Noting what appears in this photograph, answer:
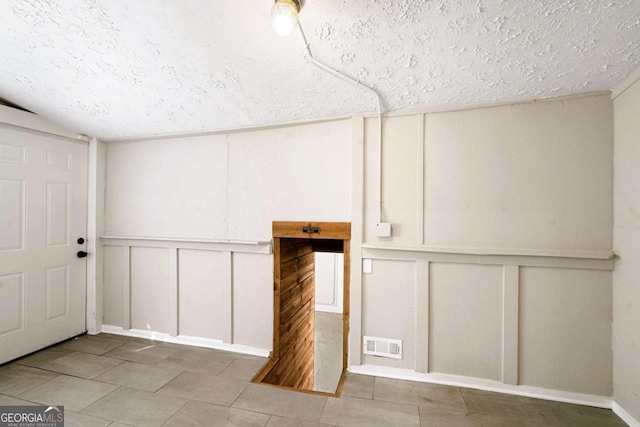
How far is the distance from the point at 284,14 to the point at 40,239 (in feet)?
10.1

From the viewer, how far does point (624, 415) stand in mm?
1608

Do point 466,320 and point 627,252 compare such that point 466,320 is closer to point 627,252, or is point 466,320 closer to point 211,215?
point 627,252

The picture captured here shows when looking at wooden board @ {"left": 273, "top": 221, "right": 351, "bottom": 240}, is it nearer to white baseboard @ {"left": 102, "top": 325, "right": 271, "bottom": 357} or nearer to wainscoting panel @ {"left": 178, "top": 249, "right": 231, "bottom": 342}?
wainscoting panel @ {"left": 178, "top": 249, "right": 231, "bottom": 342}

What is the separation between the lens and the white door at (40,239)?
224 cm

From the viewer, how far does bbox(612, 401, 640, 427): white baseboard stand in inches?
60.6

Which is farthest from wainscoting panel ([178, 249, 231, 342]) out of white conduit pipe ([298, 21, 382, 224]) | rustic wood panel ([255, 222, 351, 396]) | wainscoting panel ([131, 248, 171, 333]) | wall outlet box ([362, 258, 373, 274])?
white conduit pipe ([298, 21, 382, 224])

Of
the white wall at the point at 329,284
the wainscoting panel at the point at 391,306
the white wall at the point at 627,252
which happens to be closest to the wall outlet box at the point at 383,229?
the wainscoting panel at the point at 391,306

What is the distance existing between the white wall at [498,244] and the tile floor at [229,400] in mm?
185

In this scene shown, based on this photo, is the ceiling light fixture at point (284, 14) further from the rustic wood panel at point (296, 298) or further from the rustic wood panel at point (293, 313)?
the rustic wood panel at point (293, 313)

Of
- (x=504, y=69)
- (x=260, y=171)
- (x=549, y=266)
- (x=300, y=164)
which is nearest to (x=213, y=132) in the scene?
(x=260, y=171)

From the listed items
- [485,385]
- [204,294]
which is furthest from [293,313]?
[485,385]

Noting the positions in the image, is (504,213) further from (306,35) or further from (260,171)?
(260,171)

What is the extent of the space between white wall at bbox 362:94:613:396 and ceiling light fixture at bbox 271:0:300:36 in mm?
1135

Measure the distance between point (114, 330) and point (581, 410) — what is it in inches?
165
